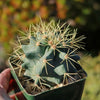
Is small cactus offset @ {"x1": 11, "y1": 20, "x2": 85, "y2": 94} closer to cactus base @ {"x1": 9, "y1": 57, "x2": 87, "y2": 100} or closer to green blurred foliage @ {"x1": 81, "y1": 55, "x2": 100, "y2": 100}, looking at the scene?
cactus base @ {"x1": 9, "y1": 57, "x2": 87, "y2": 100}

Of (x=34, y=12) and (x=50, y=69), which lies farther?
(x=34, y=12)

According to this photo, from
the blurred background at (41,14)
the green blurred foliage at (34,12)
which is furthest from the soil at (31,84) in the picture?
the green blurred foliage at (34,12)

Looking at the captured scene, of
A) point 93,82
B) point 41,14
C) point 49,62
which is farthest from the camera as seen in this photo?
point 41,14

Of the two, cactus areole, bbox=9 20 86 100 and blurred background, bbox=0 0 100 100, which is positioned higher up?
cactus areole, bbox=9 20 86 100

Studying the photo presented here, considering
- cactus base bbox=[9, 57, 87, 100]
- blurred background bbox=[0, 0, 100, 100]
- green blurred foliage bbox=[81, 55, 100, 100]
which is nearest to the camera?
cactus base bbox=[9, 57, 87, 100]

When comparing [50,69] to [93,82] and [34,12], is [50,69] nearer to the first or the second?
[93,82]

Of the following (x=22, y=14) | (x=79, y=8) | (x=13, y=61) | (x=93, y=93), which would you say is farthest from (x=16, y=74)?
(x=79, y=8)

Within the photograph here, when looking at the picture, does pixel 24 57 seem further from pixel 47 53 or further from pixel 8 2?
pixel 8 2

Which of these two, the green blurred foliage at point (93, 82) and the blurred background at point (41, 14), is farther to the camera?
the blurred background at point (41, 14)

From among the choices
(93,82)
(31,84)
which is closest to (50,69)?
(31,84)

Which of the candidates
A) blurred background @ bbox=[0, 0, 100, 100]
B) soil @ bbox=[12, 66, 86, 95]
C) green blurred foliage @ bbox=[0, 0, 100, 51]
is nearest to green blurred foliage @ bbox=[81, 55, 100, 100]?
blurred background @ bbox=[0, 0, 100, 100]

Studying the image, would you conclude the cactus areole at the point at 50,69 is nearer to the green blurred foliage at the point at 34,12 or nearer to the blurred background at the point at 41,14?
the blurred background at the point at 41,14
